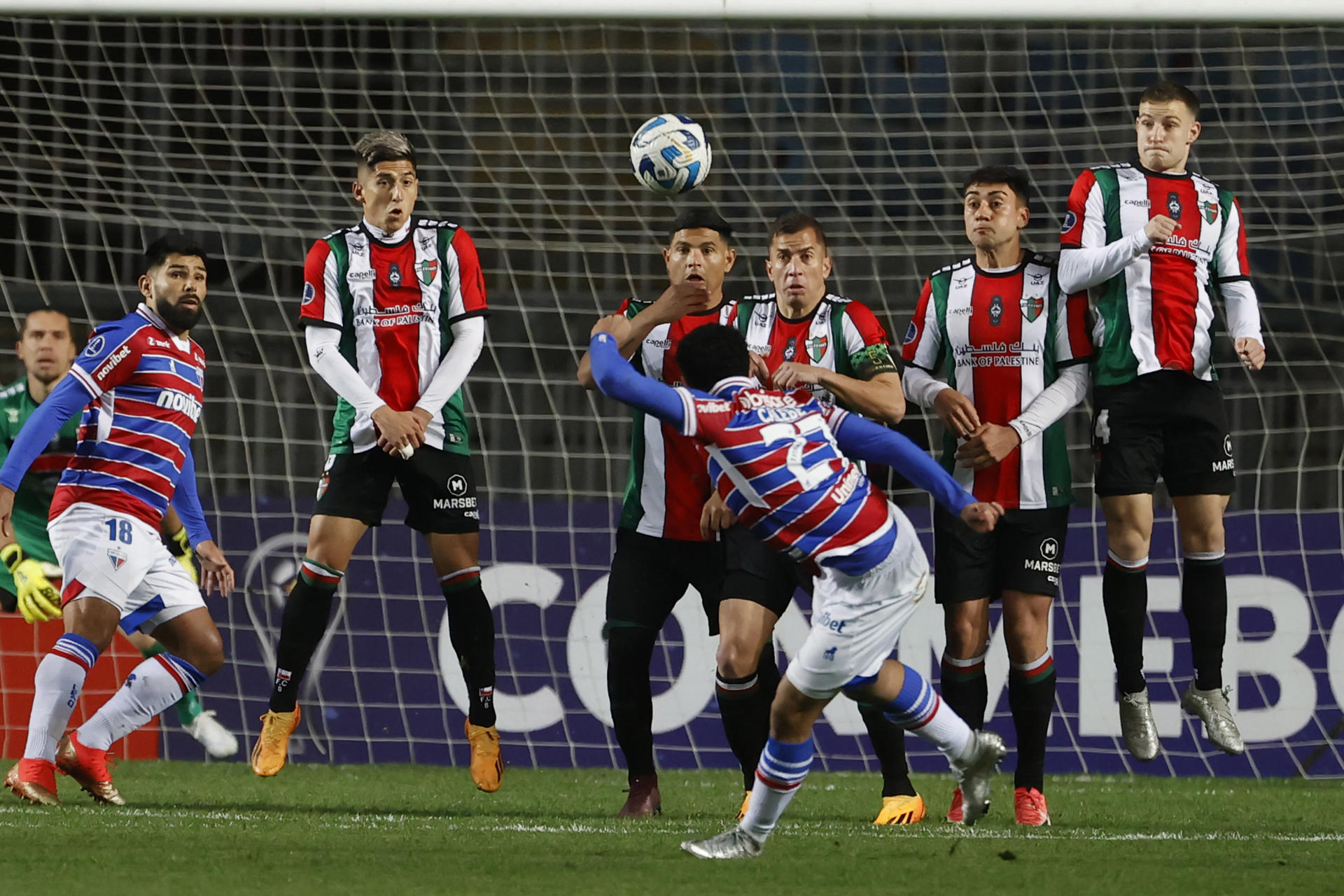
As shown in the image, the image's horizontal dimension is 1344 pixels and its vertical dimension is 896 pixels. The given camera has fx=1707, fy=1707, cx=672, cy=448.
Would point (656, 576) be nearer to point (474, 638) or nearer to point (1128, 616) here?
point (474, 638)

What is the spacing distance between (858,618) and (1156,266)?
205 cm

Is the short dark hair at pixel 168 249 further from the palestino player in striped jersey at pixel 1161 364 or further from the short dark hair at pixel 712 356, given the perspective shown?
the palestino player in striped jersey at pixel 1161 364

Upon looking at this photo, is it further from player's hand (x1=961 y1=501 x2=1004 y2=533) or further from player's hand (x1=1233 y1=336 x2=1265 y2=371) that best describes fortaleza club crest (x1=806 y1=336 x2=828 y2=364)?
player's hand (x1=1233 y1=336 x2=1265 y2=371)

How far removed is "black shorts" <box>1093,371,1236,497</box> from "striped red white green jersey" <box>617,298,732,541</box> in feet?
4.54

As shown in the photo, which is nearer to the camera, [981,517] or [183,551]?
[981,517]

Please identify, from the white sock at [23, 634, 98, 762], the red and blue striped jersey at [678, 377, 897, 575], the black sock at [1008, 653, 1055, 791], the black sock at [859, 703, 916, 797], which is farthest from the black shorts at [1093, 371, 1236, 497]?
the white sock at [23, 634, 98, 762]

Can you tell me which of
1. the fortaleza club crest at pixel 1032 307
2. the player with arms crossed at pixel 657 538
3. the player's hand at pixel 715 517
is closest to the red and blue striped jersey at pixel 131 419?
the player with arms crossed at pixel 657 538

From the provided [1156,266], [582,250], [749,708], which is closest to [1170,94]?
[1156,266]

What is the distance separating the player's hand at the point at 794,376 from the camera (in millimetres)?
5137

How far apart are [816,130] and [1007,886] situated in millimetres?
6666

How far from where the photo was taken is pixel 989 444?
555 cm

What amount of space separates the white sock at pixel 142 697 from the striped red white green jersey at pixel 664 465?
1687mm

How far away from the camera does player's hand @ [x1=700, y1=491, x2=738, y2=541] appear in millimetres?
5383

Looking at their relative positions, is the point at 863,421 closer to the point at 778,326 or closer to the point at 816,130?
the point at 778,326
